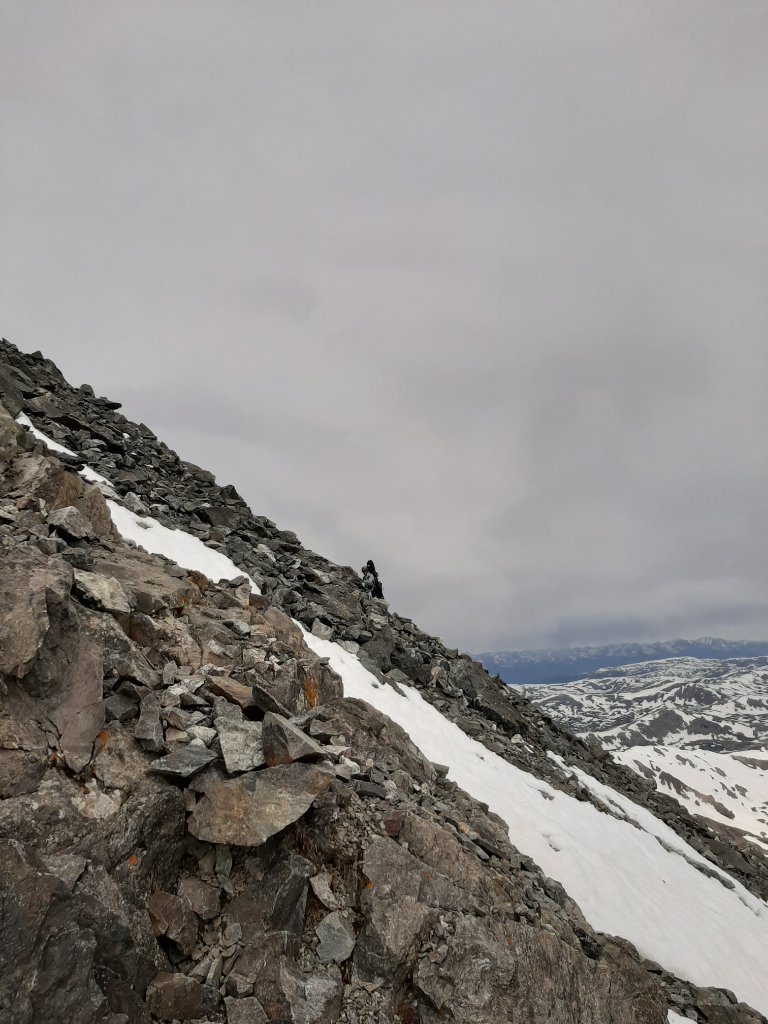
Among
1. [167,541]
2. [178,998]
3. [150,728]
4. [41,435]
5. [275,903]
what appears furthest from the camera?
[41,435]

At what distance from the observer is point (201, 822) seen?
8.39 metres

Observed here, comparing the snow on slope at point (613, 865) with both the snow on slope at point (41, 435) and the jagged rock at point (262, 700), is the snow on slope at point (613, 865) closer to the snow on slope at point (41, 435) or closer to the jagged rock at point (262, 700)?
the jagged rock at point (262, 700)

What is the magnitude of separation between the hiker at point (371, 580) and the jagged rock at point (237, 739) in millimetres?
30401

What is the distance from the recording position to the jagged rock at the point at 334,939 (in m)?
8.26

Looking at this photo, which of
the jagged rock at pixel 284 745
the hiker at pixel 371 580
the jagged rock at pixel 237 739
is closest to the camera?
the jagged rock at pixel 237 739

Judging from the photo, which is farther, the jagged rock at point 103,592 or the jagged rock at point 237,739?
the jagged rock at point 103,592

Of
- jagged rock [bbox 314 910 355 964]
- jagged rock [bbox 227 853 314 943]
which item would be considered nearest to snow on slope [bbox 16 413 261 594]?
jagged rock [bbox 227 853 314 943]

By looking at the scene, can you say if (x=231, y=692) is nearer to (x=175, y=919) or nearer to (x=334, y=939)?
(x=175, y=919)

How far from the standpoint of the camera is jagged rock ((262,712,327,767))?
31.3ft

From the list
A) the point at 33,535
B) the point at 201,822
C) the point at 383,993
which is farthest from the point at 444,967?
the point at 33,535

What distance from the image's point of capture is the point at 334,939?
27.5 ft

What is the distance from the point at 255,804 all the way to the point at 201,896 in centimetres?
143

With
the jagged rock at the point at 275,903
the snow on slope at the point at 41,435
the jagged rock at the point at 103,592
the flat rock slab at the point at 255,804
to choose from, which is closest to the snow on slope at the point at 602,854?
the snow on slope at the point at 41,435

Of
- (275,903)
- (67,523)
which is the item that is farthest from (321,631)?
(275,903)
